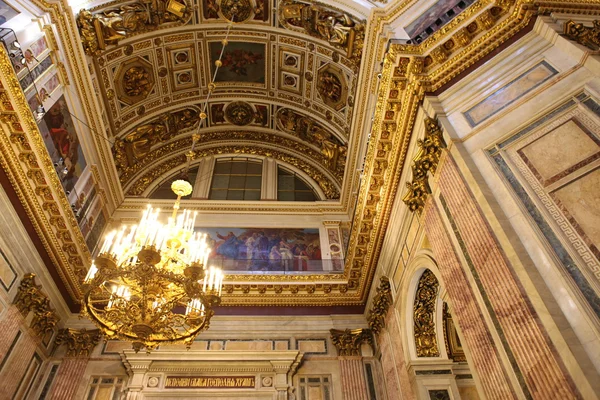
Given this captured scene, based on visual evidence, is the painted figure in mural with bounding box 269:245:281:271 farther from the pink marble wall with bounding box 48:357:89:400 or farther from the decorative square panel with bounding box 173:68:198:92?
the decorative square panel with bounding box 173:68:198:92

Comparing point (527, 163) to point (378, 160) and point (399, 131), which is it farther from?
point (378, 160)

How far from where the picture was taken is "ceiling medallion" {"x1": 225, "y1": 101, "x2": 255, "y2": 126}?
40.3 ft

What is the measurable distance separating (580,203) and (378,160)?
11.1ft

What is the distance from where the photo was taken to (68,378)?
7414 millimetres

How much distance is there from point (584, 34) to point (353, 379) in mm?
6401

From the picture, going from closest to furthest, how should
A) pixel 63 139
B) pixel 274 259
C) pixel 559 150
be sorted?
pixel 559 150 < pixel 63 139 < pixel 274 259

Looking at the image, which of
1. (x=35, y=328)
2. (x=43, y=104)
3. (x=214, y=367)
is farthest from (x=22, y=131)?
(x=214, y=367)

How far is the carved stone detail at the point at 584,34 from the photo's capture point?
430 cm

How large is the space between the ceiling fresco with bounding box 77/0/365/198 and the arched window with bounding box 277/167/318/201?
1.39ft

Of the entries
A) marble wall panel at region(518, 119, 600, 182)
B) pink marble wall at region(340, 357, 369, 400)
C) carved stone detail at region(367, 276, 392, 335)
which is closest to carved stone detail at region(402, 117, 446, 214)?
marble wall panel at region(518, 119, 600, 182)

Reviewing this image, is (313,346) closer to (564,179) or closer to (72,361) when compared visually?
(72,361)

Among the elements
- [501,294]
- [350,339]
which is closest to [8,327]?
[350,339]

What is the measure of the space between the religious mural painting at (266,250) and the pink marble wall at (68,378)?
312cm

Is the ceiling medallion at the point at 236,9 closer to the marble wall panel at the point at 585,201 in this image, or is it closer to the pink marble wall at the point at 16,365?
the pink marble wall at the point at 16,365
